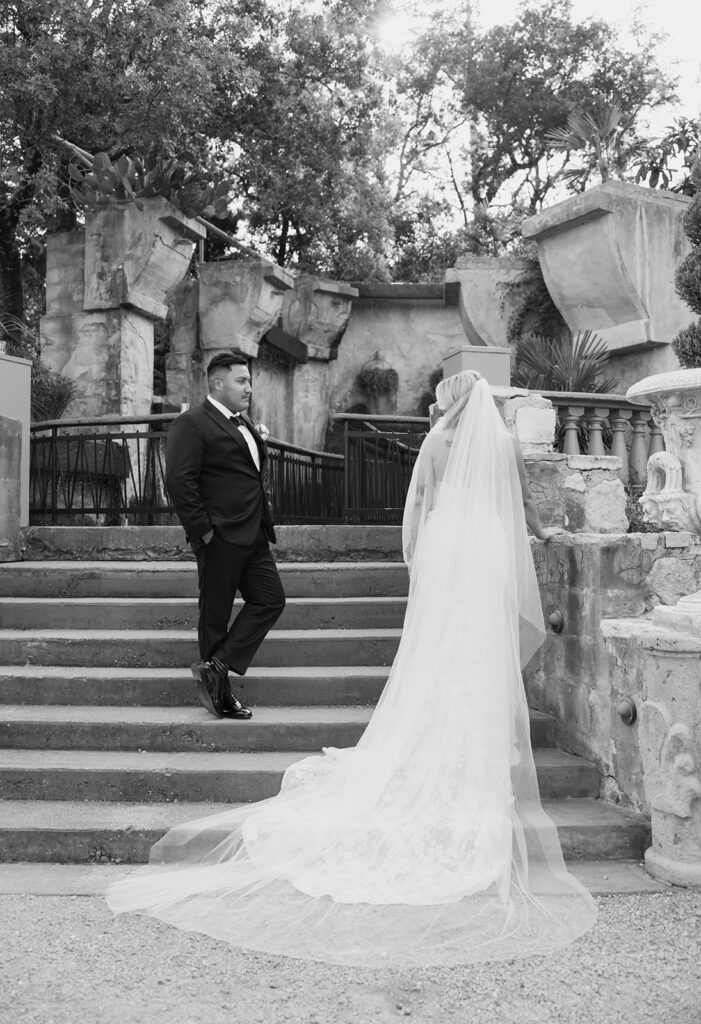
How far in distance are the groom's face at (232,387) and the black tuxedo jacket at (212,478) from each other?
0.09 metres

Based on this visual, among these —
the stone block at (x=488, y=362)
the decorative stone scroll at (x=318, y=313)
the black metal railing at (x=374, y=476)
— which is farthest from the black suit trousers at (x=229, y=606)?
the decorative stone scroll at (x=318, y=313)

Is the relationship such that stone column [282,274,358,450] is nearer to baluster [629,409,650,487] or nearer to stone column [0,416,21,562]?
stone column [0,416,21,562]

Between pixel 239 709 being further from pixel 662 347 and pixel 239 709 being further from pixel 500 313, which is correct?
pixel 500 313

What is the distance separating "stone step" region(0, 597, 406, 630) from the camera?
564 cm

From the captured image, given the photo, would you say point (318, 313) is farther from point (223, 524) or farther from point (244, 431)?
point (223, 524)

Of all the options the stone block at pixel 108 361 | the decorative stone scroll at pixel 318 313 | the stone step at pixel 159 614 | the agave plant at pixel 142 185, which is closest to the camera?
the stone step at pixel 159 614

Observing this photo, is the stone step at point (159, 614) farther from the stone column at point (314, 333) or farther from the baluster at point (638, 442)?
the stone column at point (314, 333)

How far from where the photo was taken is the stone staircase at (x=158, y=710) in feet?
12.2

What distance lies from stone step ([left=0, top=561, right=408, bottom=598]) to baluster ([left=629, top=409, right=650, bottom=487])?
7.78 ft

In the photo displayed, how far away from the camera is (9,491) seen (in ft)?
23.1

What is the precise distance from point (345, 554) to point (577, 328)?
7.78m

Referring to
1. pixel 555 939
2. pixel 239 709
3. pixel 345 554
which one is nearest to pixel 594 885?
pixel 555 939

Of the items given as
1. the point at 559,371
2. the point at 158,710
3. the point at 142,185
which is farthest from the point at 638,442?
the point at 142,185

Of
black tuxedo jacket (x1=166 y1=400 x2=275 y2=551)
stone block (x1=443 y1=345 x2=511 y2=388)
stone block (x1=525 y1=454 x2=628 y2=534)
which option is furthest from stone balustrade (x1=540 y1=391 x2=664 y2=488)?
black tuxedo jacket (x1=166 y1=400 x2=275 y2=551)
